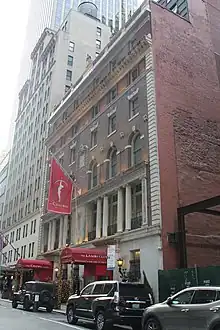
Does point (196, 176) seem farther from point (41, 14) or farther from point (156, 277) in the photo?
point (41, 14)

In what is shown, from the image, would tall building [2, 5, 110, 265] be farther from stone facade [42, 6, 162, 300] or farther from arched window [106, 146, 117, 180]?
arched window [106, 146, 117, 180]

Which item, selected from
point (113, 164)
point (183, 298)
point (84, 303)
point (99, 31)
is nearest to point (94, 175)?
point (113, 164)

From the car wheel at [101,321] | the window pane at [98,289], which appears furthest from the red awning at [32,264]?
the car wheel at [101,321]

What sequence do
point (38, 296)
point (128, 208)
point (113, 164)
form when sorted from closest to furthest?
point (38, 296), point (128, 208), point (113, 164)

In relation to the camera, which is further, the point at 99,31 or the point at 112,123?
the point at 99,31

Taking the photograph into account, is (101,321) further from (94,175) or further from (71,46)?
(71,46)

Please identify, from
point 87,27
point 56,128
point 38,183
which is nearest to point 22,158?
point 38,183

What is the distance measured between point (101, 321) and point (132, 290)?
1.70 metres

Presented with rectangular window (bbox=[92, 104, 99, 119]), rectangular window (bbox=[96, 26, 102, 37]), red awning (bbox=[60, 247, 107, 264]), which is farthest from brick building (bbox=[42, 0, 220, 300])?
rectangular window (bbox=[96, 26, 102, 37])

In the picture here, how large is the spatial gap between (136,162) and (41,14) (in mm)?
136953

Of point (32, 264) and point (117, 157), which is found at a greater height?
point (117, 157)

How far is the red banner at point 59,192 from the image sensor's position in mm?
28688

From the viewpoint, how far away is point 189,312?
9.73m

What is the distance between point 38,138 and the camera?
2110 inches
